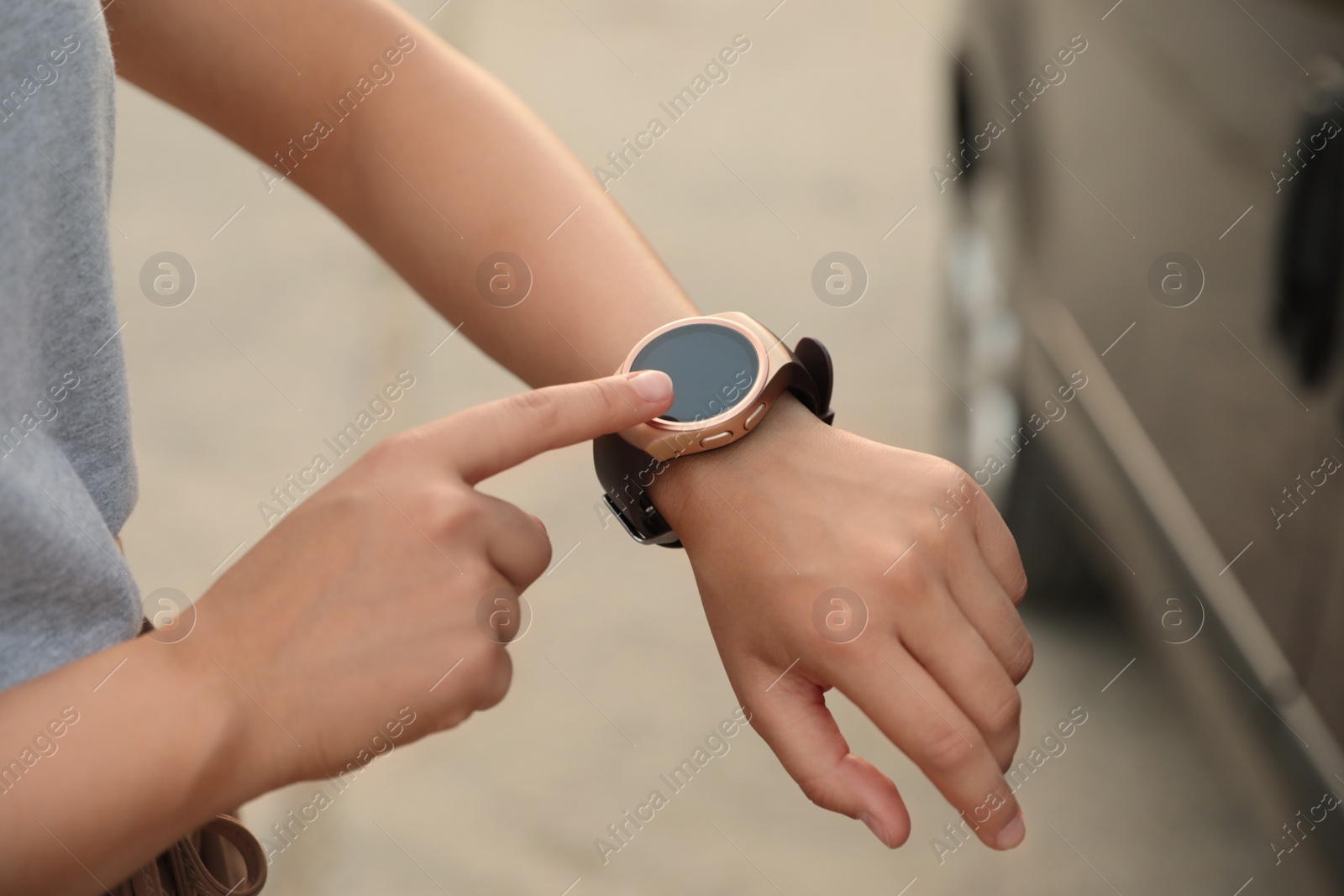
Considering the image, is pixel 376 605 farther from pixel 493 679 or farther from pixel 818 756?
pixel 818 756

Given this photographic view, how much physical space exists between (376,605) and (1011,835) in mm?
456

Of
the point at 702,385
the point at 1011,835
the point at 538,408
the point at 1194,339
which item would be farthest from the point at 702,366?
the point at 1194,339

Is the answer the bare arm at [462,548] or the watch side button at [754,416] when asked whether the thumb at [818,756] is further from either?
the watch side button at [754,416]

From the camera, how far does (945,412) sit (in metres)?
2.05

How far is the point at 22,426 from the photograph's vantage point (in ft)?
1.91

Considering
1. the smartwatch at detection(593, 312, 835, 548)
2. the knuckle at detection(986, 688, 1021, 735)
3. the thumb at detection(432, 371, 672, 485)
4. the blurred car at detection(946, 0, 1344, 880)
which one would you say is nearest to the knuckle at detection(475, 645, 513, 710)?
the thumb at detection(432, 371, 672, 485)

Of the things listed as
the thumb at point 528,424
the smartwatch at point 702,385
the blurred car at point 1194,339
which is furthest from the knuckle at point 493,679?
the blurred car at point 1194,339

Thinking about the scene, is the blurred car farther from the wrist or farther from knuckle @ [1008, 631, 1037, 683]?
the wrist

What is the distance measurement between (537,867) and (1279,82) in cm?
134

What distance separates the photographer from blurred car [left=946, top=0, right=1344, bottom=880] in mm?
1004

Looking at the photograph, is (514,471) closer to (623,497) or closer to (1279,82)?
(623,497)

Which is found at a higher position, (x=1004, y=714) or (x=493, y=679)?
(x=493, y=679)

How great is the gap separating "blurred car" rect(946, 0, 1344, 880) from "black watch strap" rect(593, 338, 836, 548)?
52 cm

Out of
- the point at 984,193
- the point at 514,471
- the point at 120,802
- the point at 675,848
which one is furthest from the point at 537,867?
the point at 984,193
